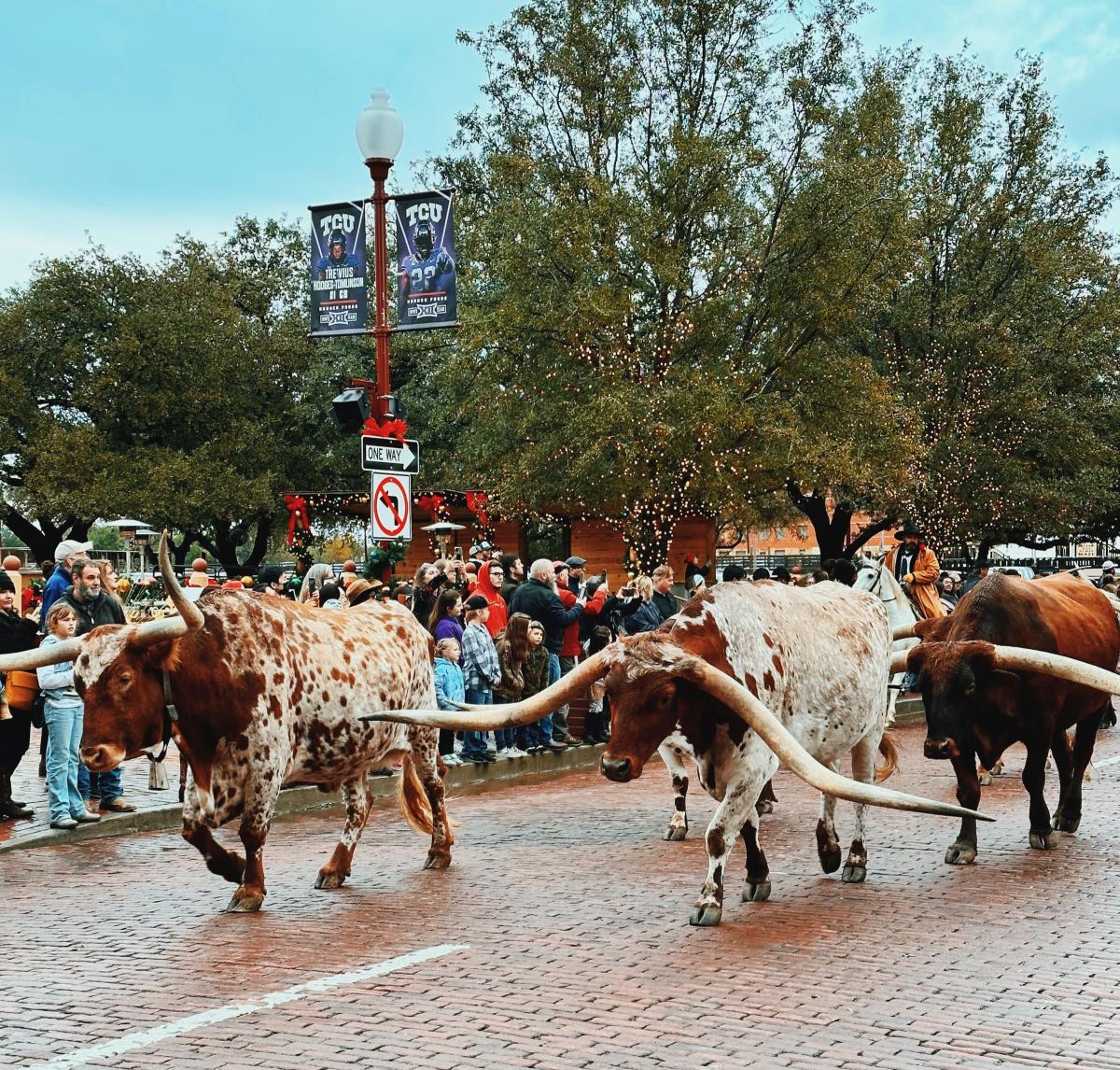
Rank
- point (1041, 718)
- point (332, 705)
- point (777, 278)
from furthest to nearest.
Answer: point (777, 278), point (1041, 718), point (332, 705)

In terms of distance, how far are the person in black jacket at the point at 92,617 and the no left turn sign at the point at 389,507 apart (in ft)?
9.87

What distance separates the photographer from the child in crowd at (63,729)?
11445 millimetres

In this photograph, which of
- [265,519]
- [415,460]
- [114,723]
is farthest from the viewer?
[265,519]

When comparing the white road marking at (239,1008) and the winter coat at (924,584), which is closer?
the white road marking at (239,1008)

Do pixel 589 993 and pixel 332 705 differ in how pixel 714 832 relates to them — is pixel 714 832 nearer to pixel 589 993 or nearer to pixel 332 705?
pixel 589 993

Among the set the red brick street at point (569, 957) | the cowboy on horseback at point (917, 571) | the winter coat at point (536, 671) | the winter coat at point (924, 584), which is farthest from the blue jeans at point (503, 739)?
the cowboy on horseback at point (917, 571)

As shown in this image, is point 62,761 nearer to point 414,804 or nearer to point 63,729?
point 63,729

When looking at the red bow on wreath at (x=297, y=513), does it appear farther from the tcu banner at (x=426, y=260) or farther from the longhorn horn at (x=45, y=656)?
the longhorn horn at (x=45, y=656)

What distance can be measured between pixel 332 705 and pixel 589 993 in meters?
3.11

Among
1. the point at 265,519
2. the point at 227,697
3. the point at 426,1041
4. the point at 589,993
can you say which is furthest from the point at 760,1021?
the point at 265,519

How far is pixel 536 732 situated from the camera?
16000 millimetres

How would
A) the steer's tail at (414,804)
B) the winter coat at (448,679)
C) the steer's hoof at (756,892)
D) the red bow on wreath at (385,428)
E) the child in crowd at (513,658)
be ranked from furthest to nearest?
the red bow on wreath at (385,428) → the child in crowd at (513,658) → the winter coat at (448,679) → the steer's tail at (414,804) → the steer's hoof at (756,892)

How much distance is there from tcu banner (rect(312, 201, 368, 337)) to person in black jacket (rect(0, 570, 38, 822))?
5.55 m

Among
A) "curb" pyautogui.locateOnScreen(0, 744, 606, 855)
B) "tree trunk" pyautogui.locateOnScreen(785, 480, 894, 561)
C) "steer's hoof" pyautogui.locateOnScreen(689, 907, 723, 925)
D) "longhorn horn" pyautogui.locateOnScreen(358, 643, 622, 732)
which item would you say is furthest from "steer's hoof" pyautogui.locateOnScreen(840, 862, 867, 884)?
"tree trunk" pyautogui.locateOnScreen(785, 480, 894, 561)
